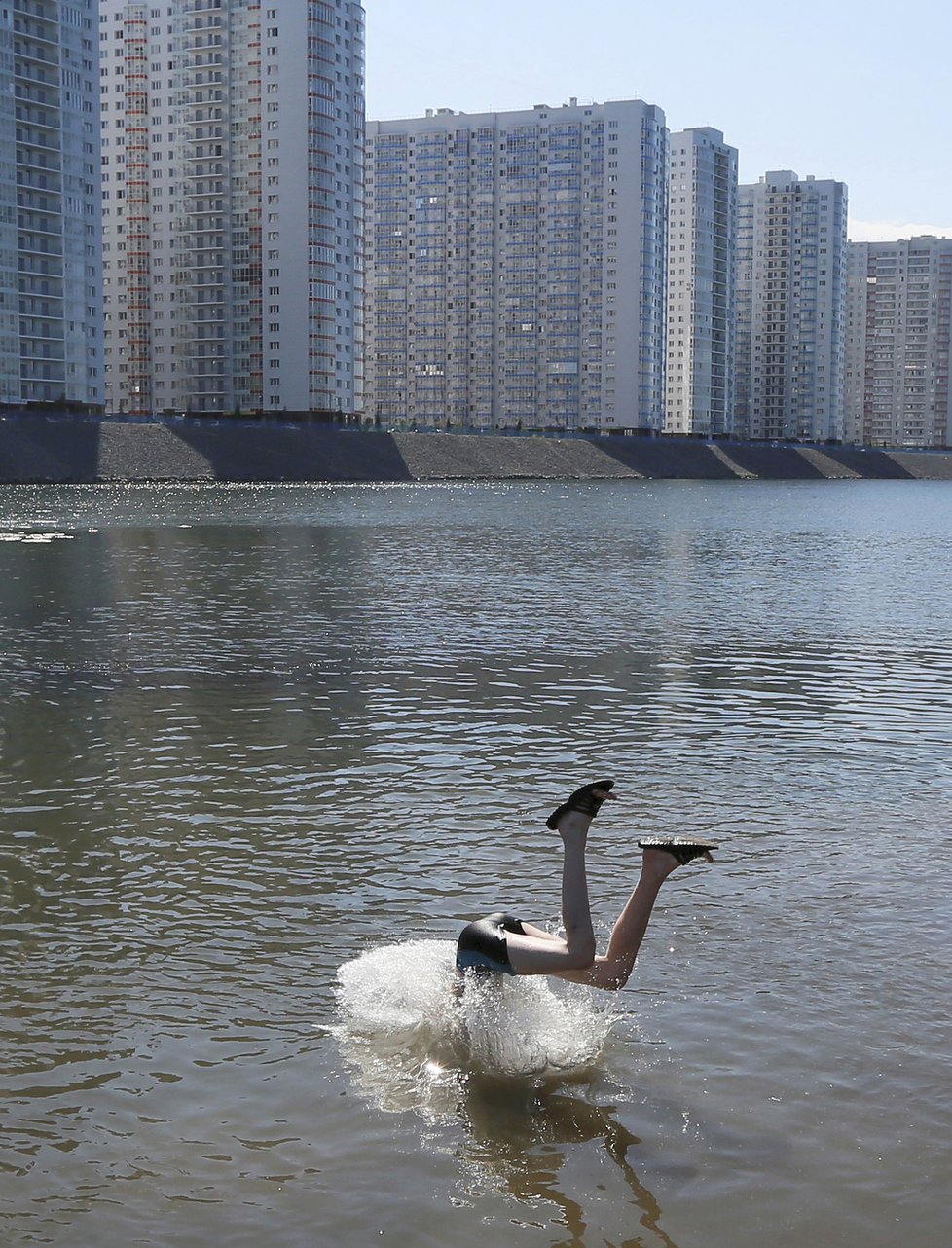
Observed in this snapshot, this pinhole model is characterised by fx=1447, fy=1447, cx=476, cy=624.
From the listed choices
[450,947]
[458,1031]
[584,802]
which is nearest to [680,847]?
[584,802]

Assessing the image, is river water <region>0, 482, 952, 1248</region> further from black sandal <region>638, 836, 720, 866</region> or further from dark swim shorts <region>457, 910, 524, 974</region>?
black sandal <region>638, 836, 720, 866</region>

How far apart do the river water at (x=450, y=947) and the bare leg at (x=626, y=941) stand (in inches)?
18.5

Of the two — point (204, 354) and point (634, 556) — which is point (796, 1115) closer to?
point (634, 556)

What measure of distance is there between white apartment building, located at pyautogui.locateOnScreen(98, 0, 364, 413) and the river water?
165 meters

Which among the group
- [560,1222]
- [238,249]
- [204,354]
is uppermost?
[238,249]

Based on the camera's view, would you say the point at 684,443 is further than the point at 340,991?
Yes

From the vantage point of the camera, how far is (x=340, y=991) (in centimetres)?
998

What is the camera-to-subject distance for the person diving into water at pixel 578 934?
869 cm

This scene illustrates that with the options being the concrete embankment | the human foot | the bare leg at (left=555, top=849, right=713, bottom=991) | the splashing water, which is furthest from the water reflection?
the concrete embankment

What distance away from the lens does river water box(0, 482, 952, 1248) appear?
291 inches

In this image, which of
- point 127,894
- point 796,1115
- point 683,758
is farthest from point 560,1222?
point 683,758

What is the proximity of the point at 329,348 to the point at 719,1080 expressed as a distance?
183 meters

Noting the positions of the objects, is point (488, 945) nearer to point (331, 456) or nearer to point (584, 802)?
point (584, 802)

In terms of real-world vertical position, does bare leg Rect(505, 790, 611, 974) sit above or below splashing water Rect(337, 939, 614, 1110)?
above
